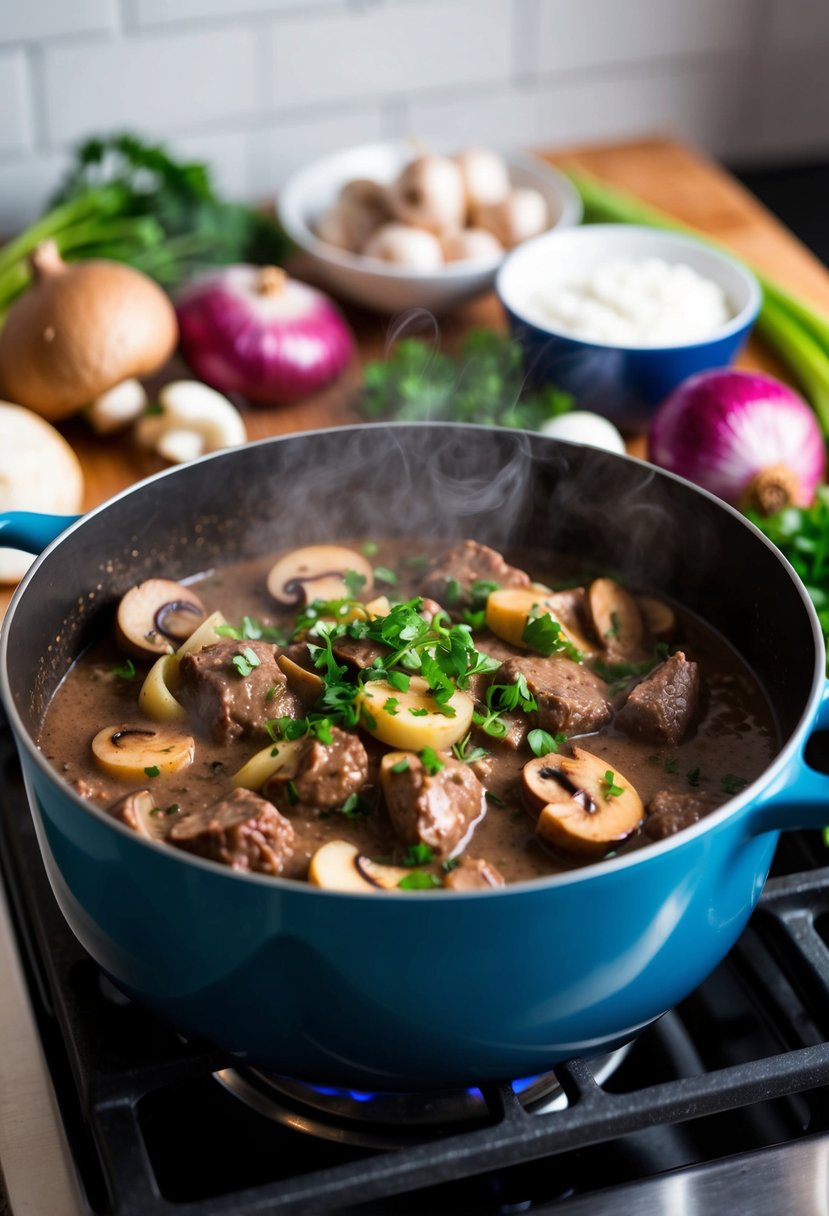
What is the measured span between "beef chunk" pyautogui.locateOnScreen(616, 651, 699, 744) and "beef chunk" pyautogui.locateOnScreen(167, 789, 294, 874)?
458 mm

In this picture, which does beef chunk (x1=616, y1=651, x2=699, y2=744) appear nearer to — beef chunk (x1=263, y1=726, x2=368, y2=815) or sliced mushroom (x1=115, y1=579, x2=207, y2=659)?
beef chunk (x1=263, y1=726, x2=368, y2=815)

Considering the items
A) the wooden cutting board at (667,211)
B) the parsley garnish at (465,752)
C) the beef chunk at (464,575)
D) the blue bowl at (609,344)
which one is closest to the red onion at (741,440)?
the blue bowl at (609,344)

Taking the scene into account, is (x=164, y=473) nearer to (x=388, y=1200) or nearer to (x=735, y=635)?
(x=735, y=635)

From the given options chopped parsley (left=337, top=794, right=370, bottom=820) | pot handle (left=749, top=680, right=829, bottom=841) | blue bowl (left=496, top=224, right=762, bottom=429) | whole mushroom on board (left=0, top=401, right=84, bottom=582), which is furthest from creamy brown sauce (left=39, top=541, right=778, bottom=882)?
blue bowl (left=496, top=224, right=762, bottom=429)

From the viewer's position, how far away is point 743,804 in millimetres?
1127

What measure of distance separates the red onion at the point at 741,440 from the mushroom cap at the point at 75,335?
3.01 ft

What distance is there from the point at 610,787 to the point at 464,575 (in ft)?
1.54

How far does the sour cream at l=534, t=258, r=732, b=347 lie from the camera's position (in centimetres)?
235

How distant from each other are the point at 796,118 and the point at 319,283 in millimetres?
1557

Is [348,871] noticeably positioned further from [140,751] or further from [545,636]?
[545,636]

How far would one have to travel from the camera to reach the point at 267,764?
1449 mm

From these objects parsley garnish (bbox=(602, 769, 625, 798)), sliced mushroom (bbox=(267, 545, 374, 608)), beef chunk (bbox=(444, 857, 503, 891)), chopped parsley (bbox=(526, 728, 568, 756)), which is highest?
beef chunk (bbox=(444, 857, 503, 891))

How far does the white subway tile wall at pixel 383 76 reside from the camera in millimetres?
2928

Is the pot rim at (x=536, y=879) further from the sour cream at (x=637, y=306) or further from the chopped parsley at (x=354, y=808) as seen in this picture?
the sour cream at (x=637, y=306)
